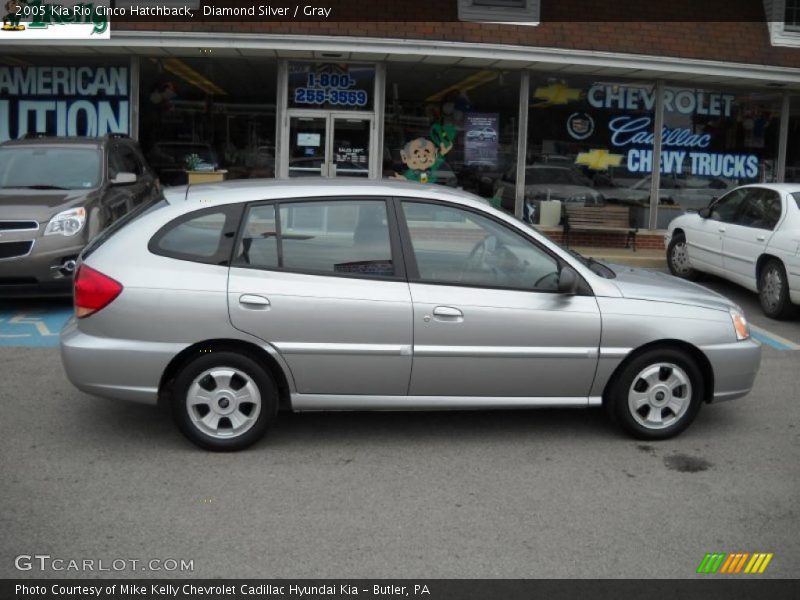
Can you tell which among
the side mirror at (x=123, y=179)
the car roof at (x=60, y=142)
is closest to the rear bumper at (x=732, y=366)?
the side mirror at (x=123, y=179)

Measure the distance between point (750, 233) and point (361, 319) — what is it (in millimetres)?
6580

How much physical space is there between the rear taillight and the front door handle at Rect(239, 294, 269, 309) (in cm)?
70

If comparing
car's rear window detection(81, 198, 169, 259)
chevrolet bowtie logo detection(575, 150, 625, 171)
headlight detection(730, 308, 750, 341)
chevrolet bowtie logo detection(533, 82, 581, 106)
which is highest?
chevrolet bowtie logo detection(533, 82, 581, 106)

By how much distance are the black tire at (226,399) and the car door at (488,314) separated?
879 mm

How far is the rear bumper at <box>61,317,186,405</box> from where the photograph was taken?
5355 mm

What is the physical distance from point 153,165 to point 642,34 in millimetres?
8183

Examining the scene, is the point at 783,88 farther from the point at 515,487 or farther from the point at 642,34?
the point at 515,487

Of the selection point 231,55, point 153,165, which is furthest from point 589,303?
point 153,165

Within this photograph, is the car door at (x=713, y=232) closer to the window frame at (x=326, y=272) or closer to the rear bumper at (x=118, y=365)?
the window frame at (x=326, y=272)

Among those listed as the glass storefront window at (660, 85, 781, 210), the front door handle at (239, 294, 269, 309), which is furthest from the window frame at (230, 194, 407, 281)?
the glass storefront window at (660, 85, 781, 210)

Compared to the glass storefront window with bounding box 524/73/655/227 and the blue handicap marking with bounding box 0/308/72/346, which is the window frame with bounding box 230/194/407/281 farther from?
the glass storefront window with bounding box 524/73/655/227

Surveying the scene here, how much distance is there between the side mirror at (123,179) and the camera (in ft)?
33.2

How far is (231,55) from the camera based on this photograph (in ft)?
48.1

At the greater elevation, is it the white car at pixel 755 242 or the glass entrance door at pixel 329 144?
the glass entrance door at pixel 329 144
